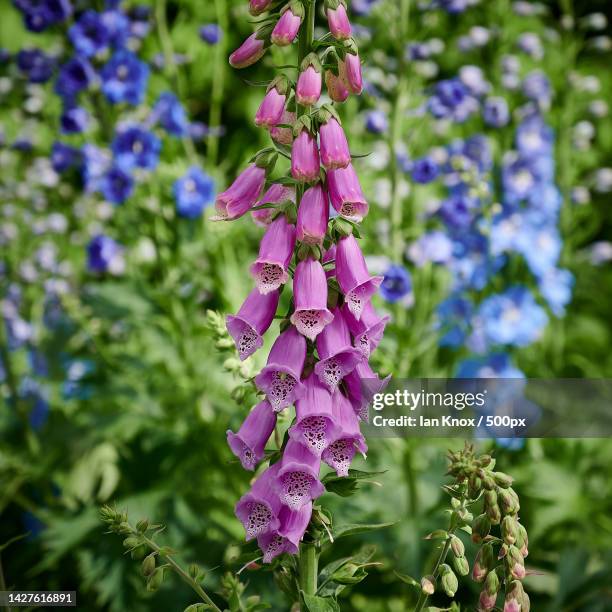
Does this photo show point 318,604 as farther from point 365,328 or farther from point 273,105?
point 273,105

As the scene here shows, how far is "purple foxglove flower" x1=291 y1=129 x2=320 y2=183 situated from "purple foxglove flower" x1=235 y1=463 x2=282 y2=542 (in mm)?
404

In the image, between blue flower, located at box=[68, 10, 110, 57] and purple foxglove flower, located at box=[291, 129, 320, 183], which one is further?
blue flower, located at box=[68, 10, 110, 57]

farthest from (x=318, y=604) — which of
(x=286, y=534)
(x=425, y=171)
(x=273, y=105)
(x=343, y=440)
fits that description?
(x=425, y=171)

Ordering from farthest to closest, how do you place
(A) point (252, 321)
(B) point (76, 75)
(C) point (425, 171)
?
1. (B) point (76, 75)
2. (C) point (425, 171)
3. (A) point (252, 321)

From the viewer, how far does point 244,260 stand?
9.73ft

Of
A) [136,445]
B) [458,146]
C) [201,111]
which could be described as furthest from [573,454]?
[201,111]

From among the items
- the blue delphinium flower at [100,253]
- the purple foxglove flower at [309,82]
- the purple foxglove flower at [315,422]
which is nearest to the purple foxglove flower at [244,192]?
the purple foxglove flower at [309,82]

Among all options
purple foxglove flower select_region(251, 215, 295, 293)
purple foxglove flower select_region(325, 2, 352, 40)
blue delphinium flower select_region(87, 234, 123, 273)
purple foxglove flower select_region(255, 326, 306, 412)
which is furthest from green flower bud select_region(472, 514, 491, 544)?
blue delphinium flower select_region(87, 234, 123, 273)

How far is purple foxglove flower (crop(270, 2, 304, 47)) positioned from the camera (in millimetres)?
972

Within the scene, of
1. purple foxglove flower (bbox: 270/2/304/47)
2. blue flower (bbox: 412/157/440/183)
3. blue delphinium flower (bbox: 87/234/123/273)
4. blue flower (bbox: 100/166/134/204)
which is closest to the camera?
purple foxglove flower (bbox: 270/2/304/47)

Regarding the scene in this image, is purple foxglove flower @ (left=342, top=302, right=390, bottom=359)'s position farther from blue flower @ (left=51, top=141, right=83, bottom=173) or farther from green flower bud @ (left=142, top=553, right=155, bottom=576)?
blue flower @ (left=51, top=141, right=83, bottom=173)

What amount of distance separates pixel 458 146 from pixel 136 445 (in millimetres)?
1461

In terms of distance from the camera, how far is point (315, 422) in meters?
1.04

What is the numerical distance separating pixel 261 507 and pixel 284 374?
0.64 feet
